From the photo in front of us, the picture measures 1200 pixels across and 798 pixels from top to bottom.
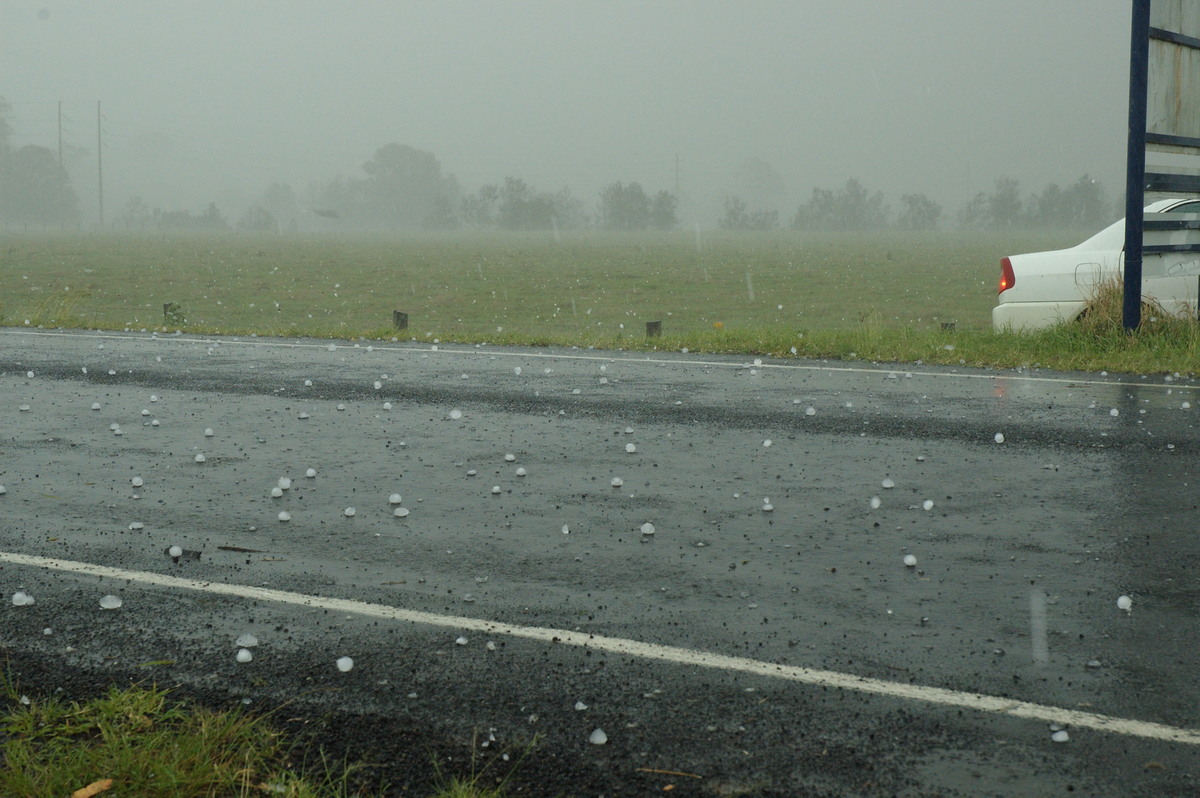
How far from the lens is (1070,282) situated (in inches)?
501

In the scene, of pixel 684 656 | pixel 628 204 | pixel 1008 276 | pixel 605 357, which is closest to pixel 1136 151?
pixel 1008 276

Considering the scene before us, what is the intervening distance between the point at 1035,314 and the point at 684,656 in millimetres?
10215

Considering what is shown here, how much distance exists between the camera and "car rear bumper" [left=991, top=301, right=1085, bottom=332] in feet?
41.5

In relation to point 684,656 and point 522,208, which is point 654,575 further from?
point 522,208

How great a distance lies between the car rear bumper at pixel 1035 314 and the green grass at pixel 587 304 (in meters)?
0.29

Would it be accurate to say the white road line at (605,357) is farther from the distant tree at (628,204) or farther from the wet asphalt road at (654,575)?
the distant tree at (628,204)

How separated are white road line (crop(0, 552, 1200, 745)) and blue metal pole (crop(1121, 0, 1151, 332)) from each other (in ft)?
31.6

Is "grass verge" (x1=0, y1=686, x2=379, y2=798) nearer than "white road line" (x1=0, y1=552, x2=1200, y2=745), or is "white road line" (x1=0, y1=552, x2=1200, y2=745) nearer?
"grass verge" (x1=0, y1=686, x2=379, y2=798)

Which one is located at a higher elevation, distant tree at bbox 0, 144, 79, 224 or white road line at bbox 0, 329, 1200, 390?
distant tree at bbox 0, 144, 79, 224

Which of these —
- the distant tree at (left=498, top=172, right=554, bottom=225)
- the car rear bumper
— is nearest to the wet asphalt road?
the car rear bumper

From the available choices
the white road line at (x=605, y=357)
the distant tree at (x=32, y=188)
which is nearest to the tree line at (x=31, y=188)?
the distant tree at (x=32, y=188)

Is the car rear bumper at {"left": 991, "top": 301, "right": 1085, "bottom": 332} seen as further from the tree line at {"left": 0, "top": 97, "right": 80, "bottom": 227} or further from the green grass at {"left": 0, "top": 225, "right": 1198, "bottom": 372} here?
the tree line at {"left": 0, "top": 97, "right": 80, "bottom": 227}

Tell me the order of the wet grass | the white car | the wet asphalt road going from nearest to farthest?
the wet grass, the wet asphalt road, the white car

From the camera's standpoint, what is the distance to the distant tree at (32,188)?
17875cm
